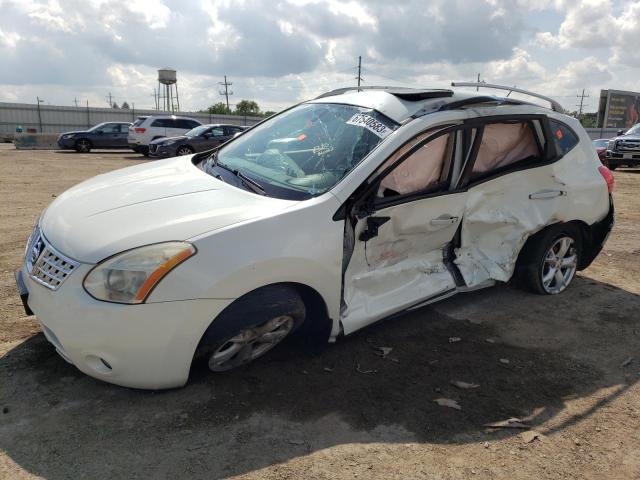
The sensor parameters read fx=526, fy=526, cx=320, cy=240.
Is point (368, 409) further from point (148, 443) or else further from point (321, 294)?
point (148, 443)

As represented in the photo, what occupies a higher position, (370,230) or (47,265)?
(370,230)

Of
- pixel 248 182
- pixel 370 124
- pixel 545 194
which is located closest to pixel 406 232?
pixel 370 124

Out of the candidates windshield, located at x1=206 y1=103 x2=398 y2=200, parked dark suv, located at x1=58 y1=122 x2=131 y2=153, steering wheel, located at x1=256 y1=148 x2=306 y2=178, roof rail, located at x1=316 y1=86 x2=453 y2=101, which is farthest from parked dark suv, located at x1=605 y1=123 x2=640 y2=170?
parked dark suv, located at x1=58 y1=122 x2=131 y2=153

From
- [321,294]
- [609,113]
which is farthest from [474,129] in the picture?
[609,113]

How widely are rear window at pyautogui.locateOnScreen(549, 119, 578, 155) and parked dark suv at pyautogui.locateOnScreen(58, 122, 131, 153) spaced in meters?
22.7

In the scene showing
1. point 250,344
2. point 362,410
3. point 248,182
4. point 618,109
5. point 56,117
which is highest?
point 618,109

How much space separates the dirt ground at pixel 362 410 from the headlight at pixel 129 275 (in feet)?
2.19

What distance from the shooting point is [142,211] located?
294 centimetres

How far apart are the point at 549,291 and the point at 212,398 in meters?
3.25

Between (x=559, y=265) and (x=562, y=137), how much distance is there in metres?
1.13

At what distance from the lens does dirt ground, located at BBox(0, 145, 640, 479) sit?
2.46m

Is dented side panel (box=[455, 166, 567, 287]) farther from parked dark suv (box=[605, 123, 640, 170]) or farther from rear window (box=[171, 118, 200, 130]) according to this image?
rear window (box=[171, 118, 200, 130])

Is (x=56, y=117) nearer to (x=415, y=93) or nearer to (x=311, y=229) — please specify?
(x=415, y=93)

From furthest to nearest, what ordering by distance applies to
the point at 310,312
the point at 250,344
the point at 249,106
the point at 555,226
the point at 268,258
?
the point at 249,106, the point at 555,226, the point at 310,312, the point at 250,344, the point at 268,258
